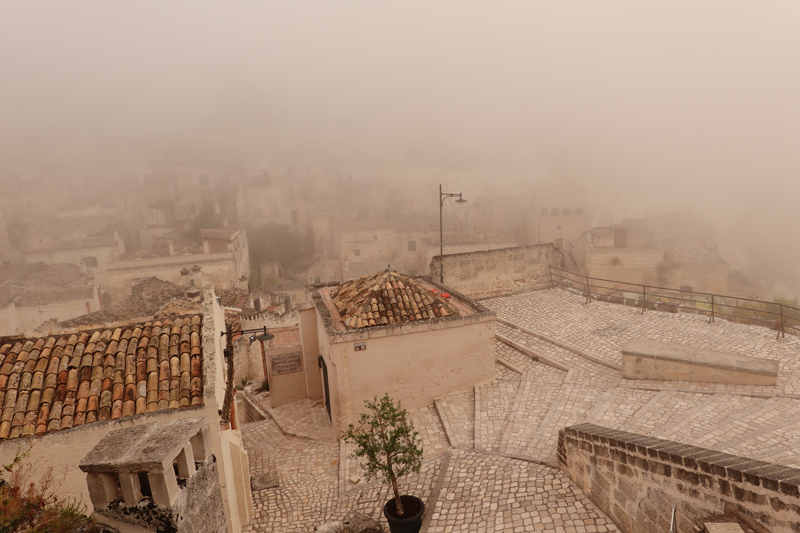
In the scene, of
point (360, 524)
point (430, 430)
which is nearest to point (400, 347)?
point (430, 430)

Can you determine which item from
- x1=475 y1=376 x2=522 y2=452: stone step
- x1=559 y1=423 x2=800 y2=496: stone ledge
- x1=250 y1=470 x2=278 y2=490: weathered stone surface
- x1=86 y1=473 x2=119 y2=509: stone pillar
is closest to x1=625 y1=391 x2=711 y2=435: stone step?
x1=559 y1=423 x2=800 y2=496: stone ledge

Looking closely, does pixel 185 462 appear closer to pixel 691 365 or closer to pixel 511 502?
pixel 511 502

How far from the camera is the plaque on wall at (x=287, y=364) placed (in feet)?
48.3

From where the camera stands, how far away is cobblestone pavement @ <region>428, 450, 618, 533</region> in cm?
640

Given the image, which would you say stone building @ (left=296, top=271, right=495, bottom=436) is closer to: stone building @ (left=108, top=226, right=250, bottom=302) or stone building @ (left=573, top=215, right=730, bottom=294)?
stone building @ (left=108, top=226, right=250, bottom=302)

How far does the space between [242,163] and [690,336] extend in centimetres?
7518

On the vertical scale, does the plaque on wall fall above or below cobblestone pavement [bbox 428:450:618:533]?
below

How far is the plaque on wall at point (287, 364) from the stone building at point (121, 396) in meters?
5.78

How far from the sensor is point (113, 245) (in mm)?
42594

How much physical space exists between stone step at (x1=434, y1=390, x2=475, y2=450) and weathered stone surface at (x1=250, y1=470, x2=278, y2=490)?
3.86 meters

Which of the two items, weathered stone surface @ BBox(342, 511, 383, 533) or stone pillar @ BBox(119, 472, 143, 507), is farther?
weathered stone surface @ BBox(342, 511, 383, 533)

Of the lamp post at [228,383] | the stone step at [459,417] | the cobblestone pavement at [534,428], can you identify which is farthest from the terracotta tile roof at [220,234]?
the stone step at [459,417]

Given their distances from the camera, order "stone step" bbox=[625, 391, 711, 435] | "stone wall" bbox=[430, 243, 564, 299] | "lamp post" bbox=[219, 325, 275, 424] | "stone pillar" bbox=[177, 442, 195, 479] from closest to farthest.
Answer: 1. "stone pillar" bbox=[177, 442, 195, 479]
2. "lamp post" bbox=[219, 325, 275, 424]
3. "stone step" bbox=[625, 391, 711, 435]
4. "stone wall" bbox=[430, 243, 564, 299]

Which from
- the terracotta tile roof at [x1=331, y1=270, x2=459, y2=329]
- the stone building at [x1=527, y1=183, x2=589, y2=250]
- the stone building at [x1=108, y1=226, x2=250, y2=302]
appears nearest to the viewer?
the terracotta tile roof at [x1=331, y1=270, x2=459, y2=329]
